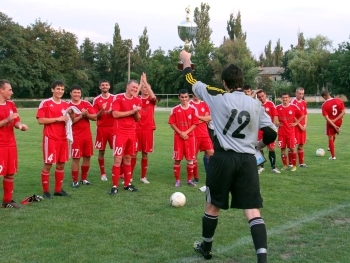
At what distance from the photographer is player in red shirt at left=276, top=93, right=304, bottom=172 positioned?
10.7 m

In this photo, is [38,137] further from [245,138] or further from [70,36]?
[70,36]

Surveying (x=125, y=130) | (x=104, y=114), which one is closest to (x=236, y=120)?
(x=125, y=130)

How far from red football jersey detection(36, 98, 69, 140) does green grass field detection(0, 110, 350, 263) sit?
3.91 ft

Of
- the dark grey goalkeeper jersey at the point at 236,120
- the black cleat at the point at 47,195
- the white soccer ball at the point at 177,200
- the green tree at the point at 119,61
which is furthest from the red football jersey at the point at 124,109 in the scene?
the green tree at the point at 119,61

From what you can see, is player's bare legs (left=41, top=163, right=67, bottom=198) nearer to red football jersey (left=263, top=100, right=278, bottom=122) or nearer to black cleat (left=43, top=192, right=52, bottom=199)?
black cleat (left=43, top=192, right=52, bottom=199)

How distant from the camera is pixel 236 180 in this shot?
4.41 meters

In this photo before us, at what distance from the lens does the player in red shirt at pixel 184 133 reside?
8.94m

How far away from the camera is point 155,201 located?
7.49m

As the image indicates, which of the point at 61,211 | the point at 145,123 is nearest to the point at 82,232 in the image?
the point at 61,211

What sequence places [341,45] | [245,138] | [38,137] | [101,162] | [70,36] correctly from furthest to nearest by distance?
[70,36] → [341,45] → [38,137] → [101,162] → [245,138]

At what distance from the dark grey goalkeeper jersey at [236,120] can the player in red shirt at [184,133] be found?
4.35 meters

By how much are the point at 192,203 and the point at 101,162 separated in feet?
10.1

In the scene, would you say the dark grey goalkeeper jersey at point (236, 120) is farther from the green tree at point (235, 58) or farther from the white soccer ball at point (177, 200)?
the green tree at point (235, 58)

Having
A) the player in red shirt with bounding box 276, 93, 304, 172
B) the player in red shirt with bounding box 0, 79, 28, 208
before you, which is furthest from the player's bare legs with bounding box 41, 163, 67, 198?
the player in red shirt with bounding box 276, 93, 304, 172
